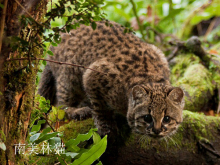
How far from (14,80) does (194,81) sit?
426 centimetres

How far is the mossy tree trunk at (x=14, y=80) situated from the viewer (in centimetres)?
197

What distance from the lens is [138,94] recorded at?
139 inches

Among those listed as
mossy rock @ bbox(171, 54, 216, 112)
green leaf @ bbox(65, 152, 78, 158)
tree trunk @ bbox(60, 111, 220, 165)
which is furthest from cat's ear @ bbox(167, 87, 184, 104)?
mossy rock @ bbox(171, 54, 216, 112)

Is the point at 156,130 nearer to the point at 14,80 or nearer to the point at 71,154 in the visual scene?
the point at 71,154

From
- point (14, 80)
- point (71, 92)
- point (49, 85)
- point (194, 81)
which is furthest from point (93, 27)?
point (194, 81)

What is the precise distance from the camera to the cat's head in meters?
3.36

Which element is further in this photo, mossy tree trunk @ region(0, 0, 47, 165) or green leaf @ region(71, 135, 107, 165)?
green leaf @ region(71, 135, 107, 165)

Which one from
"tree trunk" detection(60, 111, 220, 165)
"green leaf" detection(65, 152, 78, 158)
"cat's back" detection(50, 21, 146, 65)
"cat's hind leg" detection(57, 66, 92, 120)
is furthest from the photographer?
"cat's hind leg" detection(57, 66, 92, 120)

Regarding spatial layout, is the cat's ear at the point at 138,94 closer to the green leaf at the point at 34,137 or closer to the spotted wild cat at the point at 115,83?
the spotted wild cat at the point at 115,83

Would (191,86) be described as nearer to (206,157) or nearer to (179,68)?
(179,68)

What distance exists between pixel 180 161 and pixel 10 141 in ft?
8.05

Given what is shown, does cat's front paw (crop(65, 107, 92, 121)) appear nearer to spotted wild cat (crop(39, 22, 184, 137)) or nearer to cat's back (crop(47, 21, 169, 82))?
spotted wild cat (crop(39, 22, 184, 137))

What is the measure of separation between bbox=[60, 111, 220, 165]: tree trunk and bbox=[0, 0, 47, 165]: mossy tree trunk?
1.51 meters

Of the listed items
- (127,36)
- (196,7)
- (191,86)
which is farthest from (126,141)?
(196,7)
